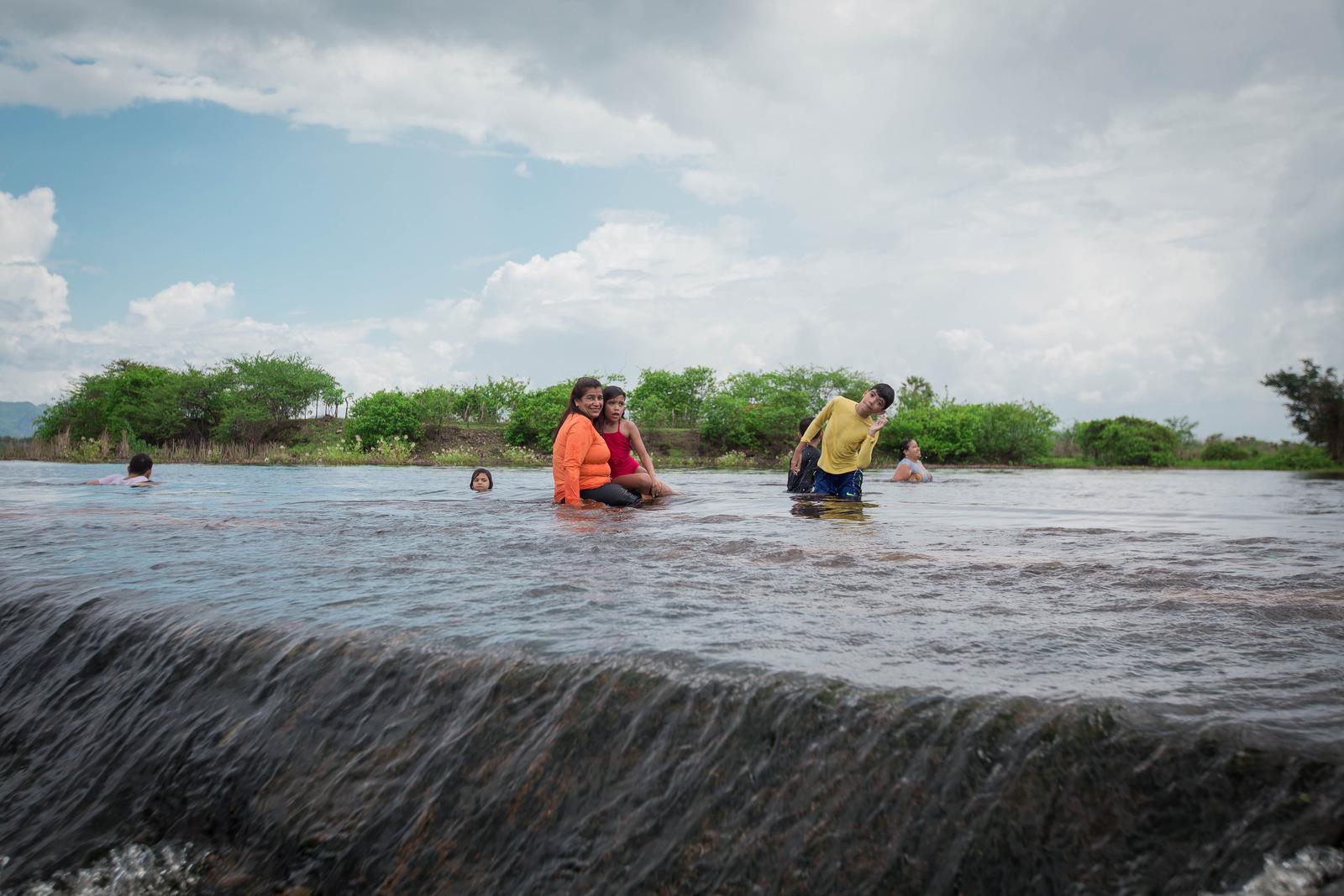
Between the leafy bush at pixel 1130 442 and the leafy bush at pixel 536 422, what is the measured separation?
2839 centimetres

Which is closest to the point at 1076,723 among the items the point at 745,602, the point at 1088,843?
the point at 1088,843

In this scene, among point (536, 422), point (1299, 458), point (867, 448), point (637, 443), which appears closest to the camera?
point (867, 448)

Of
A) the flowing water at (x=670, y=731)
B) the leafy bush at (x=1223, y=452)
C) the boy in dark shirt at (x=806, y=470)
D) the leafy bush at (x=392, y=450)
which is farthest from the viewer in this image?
the leafy bush at (x=1223, y=452)

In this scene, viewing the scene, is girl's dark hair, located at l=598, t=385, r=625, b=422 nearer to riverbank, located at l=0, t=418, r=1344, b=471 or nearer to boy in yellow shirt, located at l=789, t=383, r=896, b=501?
boy in yellow shirt, located at l=789, t=383, r=896, b=501

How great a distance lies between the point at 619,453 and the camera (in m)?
10.6

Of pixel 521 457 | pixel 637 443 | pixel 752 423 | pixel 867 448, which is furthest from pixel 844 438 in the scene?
pixel 752 423

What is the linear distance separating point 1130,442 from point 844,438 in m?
38.3

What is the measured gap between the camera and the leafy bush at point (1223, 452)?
141 ft

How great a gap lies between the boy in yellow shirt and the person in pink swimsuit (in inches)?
88.1

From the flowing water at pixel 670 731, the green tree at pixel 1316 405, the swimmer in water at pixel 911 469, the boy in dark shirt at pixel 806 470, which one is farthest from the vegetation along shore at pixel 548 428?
the flowing water at pixel 670 731

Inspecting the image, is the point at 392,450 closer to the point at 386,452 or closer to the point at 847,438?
the point at 386,452

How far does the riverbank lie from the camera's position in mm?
37156

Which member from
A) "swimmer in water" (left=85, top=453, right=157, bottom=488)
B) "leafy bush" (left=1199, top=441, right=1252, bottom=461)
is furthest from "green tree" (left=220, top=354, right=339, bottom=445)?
"leafy bush" (left=1199, top=441, right=1252, bottom=461)

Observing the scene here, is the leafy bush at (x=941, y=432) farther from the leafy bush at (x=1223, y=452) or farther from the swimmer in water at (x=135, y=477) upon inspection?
the swimmer in water at (x=135, y=477)
